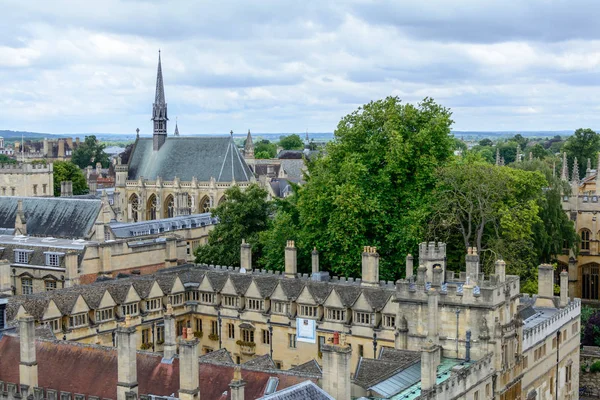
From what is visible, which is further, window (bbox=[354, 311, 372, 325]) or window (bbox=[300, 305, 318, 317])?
window (bbox=[300, 305, 318, 317])

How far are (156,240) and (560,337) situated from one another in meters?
25.1

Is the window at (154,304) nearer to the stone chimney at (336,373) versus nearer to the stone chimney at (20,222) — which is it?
the stone chimney at (20,222)

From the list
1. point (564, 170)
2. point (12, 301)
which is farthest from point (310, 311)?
point (564, 170)

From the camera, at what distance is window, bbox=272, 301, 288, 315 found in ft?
137

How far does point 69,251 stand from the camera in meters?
47.2

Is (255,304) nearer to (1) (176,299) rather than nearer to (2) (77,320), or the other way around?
(1) (176,299)

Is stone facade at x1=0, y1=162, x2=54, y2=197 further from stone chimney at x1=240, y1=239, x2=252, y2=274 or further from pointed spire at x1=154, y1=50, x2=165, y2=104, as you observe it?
stone chimney at x1=240, y1=239, x2=252, y2=274

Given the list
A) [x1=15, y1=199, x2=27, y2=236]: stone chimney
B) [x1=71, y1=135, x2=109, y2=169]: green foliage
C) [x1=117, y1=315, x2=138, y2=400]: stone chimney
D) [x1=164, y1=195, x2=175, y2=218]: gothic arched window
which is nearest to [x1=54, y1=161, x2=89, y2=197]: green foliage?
[x1=164, y1=195, x2=175, y2=218]: gothic arched window

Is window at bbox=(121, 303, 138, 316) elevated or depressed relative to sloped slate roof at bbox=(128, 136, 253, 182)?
depressed

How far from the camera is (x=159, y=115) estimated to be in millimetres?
95750

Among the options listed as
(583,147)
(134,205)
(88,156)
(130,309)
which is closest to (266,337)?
(130,309)

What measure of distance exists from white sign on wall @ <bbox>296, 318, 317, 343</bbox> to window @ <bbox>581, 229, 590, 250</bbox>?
2957cm

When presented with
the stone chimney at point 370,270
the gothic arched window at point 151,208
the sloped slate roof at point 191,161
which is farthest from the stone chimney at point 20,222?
the gothic arched window at point 151,208

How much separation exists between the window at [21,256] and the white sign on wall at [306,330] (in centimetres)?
1743
